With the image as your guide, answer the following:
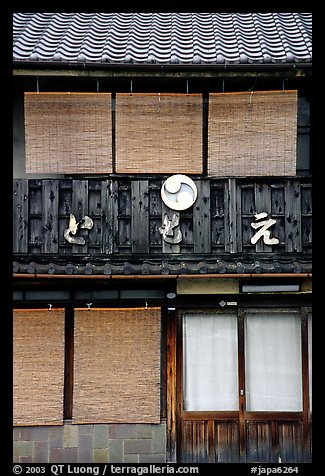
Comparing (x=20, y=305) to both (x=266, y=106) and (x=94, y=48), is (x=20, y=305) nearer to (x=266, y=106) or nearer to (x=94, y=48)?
(x=94, y=48)

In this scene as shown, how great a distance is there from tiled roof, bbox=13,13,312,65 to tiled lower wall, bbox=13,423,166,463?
645cm

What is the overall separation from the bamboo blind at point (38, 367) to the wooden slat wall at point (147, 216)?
138 cm

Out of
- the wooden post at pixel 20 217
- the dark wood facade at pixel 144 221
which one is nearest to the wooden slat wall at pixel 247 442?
the dark wood facade at pixel 144 221

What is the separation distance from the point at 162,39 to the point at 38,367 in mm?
6590

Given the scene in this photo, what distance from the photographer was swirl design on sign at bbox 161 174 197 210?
10281 mm

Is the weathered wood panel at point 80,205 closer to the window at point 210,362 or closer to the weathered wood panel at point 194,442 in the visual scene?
the window at point 210,362

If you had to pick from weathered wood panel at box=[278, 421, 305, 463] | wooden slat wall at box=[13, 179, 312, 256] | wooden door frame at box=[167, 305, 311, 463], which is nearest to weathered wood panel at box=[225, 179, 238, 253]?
wooden slat wall at box=[13, 179, 312, 256]

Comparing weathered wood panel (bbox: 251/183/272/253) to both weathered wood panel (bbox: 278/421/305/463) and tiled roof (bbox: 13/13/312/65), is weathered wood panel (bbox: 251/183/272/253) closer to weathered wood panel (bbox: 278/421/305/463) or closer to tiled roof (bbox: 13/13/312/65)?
tiled roof (bbox: 13/13/312/65)

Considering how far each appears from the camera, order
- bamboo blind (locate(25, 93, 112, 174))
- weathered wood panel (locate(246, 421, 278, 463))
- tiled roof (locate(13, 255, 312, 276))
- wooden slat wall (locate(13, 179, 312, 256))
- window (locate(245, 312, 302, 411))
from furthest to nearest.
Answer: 1. window (locate(245, 312, 302, 411))
2. weathered wood panel (locate(246, 421, 278, 463))
3. bamboo blind (locate(25, 93, 112, 174))
4. wooden slat wall (locate(13, 179, 312, 256))
5. tiled roof (locate(13, 255, 312, 276))

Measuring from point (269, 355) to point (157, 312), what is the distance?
221 centimetres

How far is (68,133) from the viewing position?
1060 cm

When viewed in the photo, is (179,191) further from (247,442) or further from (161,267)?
(247,442)

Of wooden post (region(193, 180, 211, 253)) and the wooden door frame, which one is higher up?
wooden post (region(193, 180, 211, 253))

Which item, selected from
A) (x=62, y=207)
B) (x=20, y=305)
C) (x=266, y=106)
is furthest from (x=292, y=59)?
(x=20, y=305)
